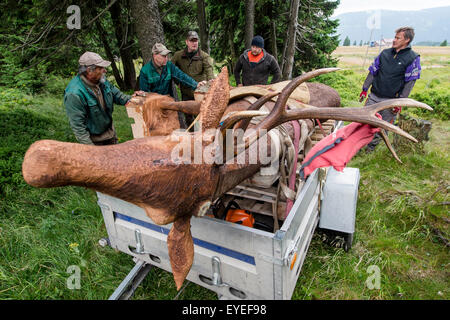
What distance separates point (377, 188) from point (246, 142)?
3357 mm

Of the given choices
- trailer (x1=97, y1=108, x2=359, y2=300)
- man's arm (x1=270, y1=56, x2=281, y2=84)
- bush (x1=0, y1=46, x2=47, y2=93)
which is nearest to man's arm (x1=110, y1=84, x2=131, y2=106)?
trailer (x1=97, y1=108, x2=359, y2=300)

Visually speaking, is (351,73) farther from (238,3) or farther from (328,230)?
(328,230)

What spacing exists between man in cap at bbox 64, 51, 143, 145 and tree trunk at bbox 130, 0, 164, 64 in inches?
66.0

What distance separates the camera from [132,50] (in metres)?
10.4

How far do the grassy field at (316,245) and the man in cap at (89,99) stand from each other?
120cm

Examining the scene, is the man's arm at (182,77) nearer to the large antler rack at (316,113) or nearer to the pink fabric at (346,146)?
the large antler rack at (316,113)

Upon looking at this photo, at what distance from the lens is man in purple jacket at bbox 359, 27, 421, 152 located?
162 inches

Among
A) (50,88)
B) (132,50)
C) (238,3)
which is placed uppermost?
(238,3)

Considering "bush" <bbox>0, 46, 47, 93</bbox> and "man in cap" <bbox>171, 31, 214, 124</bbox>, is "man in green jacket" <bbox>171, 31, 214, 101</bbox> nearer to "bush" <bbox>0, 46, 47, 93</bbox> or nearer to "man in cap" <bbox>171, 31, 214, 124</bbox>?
"man in cap" <bbox>171, 31, 214, 124</bbox>

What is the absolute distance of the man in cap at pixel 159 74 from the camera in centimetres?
367

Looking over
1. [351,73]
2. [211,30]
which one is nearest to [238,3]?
[211,30]

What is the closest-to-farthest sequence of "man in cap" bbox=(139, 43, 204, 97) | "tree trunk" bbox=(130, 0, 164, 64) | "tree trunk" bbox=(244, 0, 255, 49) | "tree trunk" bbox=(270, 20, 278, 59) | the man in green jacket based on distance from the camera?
"man in cap" bbox=(139, 43, 204, 97) → "tree trunk" bbox=(130, 0, 164, 64) → the man in green jacket → "tree trunk" bbox=(244, 0, 255, 49) → "tree trunk" bbox=(270, 20, 278, 59)

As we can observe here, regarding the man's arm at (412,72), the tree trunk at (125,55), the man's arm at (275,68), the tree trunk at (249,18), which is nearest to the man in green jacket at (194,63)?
the man's arm at (275,68)

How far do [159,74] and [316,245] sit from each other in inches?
119
